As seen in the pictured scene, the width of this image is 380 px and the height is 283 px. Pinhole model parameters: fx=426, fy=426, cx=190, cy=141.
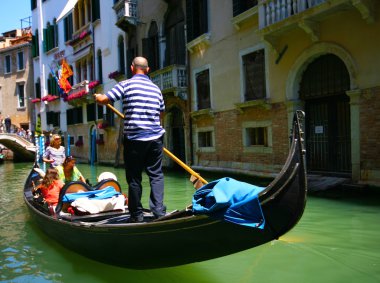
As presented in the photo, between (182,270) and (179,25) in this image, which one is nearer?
(182,270)

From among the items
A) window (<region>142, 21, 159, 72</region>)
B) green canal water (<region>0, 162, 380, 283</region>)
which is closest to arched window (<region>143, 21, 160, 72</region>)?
window (<region>142, 21, 159, 72</region>)

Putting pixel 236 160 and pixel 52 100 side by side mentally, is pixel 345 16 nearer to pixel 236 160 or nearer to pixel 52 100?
pixel 236 160

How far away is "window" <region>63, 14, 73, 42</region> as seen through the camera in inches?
759

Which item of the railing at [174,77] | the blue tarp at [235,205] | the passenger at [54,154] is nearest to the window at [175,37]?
the railing at [174,77]

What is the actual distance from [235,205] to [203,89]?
8.34 m

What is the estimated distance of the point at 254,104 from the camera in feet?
26.6

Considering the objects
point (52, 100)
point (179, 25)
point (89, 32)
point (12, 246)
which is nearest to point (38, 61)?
point (52, 100)

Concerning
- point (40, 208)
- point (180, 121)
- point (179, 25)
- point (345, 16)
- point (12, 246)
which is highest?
point (179, 25)

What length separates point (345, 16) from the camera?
20.5ft

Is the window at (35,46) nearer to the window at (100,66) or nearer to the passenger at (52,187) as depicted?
the window at (100,66)

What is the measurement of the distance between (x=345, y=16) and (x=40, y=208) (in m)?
4.93

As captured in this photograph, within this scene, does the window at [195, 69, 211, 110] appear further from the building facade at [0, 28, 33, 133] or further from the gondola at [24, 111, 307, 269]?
the building facade at [0, 28, 33, 133]

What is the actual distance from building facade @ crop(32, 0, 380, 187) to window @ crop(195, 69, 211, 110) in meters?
0.02

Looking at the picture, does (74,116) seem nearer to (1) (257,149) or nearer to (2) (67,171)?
(1) (257,149)
